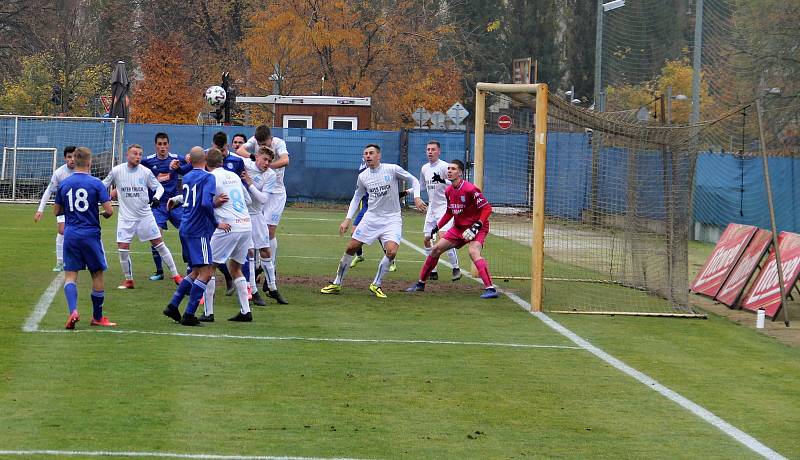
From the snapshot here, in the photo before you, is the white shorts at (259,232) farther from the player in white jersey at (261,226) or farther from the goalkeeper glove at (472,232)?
the goalkeeper glove at (472,232)

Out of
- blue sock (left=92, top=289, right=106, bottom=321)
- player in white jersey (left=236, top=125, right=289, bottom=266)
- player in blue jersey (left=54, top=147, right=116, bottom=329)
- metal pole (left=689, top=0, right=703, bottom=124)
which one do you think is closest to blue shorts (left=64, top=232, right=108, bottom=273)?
player in blue jersey (left=54, top=147, right=116, bottom=329)

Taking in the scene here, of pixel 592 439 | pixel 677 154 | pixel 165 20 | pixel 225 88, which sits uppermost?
pixel 165 20

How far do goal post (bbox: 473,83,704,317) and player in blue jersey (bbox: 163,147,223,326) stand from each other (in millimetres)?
4511

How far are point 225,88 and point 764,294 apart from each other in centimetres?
2429

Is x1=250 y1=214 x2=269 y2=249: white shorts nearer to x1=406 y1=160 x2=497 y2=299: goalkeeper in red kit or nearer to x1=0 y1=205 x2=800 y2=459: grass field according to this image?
x1=0 y1=205 x2=800 y2=459: grass field

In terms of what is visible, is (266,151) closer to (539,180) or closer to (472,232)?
(472,232)

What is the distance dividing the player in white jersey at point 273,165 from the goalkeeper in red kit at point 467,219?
2273mm

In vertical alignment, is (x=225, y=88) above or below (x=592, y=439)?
above

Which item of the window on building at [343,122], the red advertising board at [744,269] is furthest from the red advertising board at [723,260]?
the window on building at [343,122]

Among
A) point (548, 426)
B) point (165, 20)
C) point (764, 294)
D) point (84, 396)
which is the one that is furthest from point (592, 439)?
point (165, 20)

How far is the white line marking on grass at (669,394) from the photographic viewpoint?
8055 millimetres

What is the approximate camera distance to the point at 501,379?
10.2m

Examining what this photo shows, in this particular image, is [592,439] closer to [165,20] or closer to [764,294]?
[764,294]

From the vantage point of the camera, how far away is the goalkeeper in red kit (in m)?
15.9
